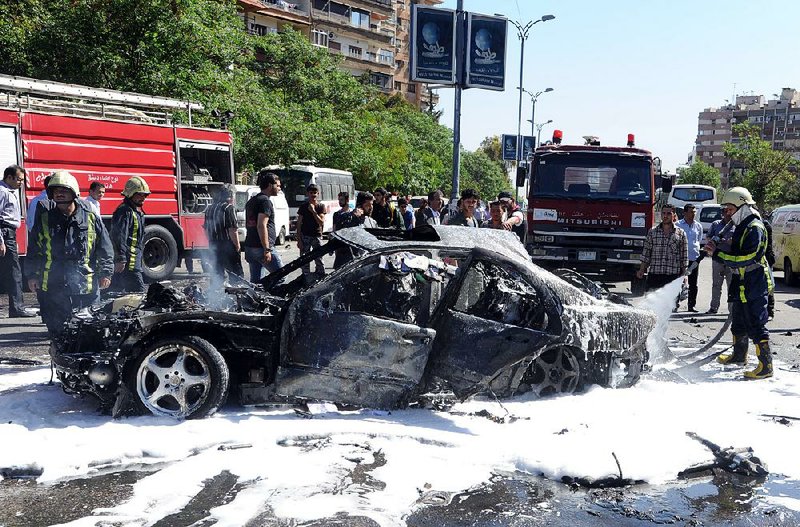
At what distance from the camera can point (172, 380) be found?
202 inches

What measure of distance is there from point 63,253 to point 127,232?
1.60 meters

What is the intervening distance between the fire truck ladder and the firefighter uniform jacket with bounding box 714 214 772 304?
984 cm

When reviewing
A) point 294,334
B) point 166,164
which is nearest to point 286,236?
point 166,164

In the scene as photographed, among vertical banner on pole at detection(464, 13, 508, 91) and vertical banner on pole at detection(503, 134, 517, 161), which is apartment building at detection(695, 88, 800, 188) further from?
vertical banner on pole at detection(464, 13, 508, 91)

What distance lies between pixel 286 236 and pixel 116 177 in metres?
11.7

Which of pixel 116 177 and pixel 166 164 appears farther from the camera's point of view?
pixel 166 164

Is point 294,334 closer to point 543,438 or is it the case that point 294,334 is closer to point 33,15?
point 543,438

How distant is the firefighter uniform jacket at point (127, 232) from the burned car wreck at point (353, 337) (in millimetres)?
2718

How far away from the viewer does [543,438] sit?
507cm

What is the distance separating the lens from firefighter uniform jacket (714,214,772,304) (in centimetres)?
739

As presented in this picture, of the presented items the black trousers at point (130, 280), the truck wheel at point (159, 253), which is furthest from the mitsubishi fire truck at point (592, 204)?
the black trousers at point (130, 280)

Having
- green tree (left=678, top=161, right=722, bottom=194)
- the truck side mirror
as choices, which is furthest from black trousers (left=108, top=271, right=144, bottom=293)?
green tree (left=678, top=161, right=722, bottom=194)

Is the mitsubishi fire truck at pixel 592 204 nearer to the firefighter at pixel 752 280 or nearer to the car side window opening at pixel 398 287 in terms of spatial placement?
the firefighter at pixel 752 280

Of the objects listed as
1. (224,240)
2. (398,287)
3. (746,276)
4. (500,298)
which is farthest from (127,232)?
(746,276)
